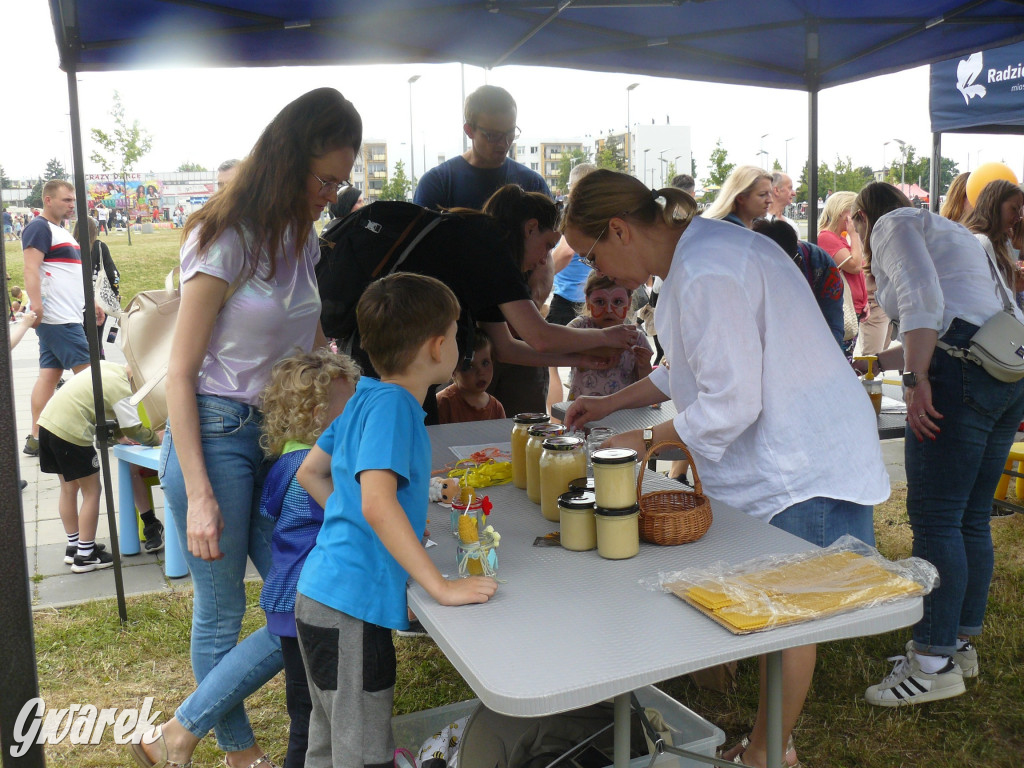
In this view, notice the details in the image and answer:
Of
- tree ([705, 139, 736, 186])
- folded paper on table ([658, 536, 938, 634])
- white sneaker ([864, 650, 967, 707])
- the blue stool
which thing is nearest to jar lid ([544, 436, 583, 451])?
folded paper on table ([658, 536, 938, 634])

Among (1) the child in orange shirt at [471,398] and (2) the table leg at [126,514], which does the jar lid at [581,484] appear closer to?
(1) the child in orange shirt at [471,398]

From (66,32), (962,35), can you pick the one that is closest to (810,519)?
(66,32)

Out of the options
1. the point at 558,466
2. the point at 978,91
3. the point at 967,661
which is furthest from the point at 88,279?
the point at 978,91

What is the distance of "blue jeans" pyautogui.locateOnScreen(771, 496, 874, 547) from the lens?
1750mm

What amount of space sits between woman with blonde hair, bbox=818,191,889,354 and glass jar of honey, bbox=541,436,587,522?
471cm

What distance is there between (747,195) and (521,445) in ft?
9.77

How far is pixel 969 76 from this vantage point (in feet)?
19.8

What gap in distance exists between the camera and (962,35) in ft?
12.5

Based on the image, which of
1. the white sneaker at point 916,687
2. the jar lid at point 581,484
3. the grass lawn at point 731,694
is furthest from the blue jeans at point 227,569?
the white sneaker at point 916,687

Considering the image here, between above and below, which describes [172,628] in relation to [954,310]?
below

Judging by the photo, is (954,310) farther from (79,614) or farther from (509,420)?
(79,614)

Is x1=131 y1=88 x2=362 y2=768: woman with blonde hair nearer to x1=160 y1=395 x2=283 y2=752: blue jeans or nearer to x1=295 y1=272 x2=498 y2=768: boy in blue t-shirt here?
x1=160 y1=395 x2=283 y2=752: blue jeans

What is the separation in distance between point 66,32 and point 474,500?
90.0 inches

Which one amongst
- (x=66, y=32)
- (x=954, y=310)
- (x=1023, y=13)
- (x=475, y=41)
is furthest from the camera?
(x=475, y=41)
